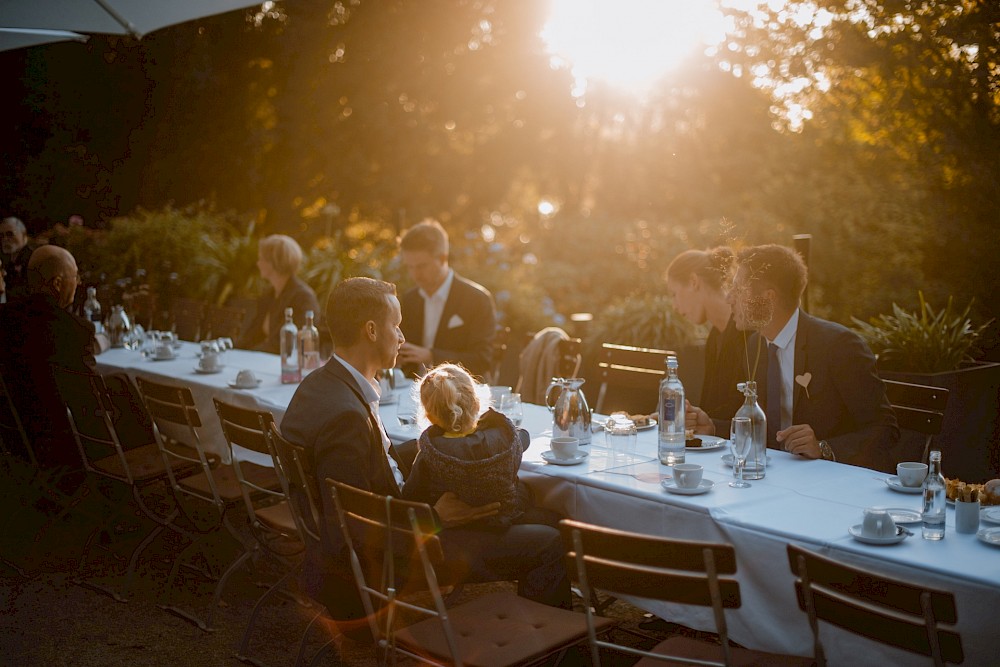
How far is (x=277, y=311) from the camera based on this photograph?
702 centimetres

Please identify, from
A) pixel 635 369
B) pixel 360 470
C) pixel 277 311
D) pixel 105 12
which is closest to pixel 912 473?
pixel 360 470

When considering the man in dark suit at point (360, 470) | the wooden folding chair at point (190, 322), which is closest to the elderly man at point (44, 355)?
the man in dark suit at point (360, 470)

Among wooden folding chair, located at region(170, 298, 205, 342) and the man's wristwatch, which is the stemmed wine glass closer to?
the man's wristwatch

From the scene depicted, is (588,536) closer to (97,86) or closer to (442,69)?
(442,69)

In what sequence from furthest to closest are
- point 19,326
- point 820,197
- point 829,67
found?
point 820,197 → point 829,67 → point 19,326

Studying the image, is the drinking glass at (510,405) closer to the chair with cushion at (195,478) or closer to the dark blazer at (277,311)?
the chair with cushion at (195,478)

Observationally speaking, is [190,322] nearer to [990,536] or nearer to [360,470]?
[360,470]

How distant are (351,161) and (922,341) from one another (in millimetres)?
10413

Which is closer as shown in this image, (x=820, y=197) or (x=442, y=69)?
(x=820, y=197)

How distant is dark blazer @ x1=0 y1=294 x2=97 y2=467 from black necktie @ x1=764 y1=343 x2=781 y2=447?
3.52 m

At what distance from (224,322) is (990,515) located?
21.1 feet

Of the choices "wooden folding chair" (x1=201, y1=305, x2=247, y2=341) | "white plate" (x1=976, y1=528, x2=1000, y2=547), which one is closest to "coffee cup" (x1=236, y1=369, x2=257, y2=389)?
"wooden folding chair" (x1=201, y1=305, x2=247, y2=341)

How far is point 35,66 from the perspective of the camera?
15.4m

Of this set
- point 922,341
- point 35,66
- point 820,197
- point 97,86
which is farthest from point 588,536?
point 35,66
